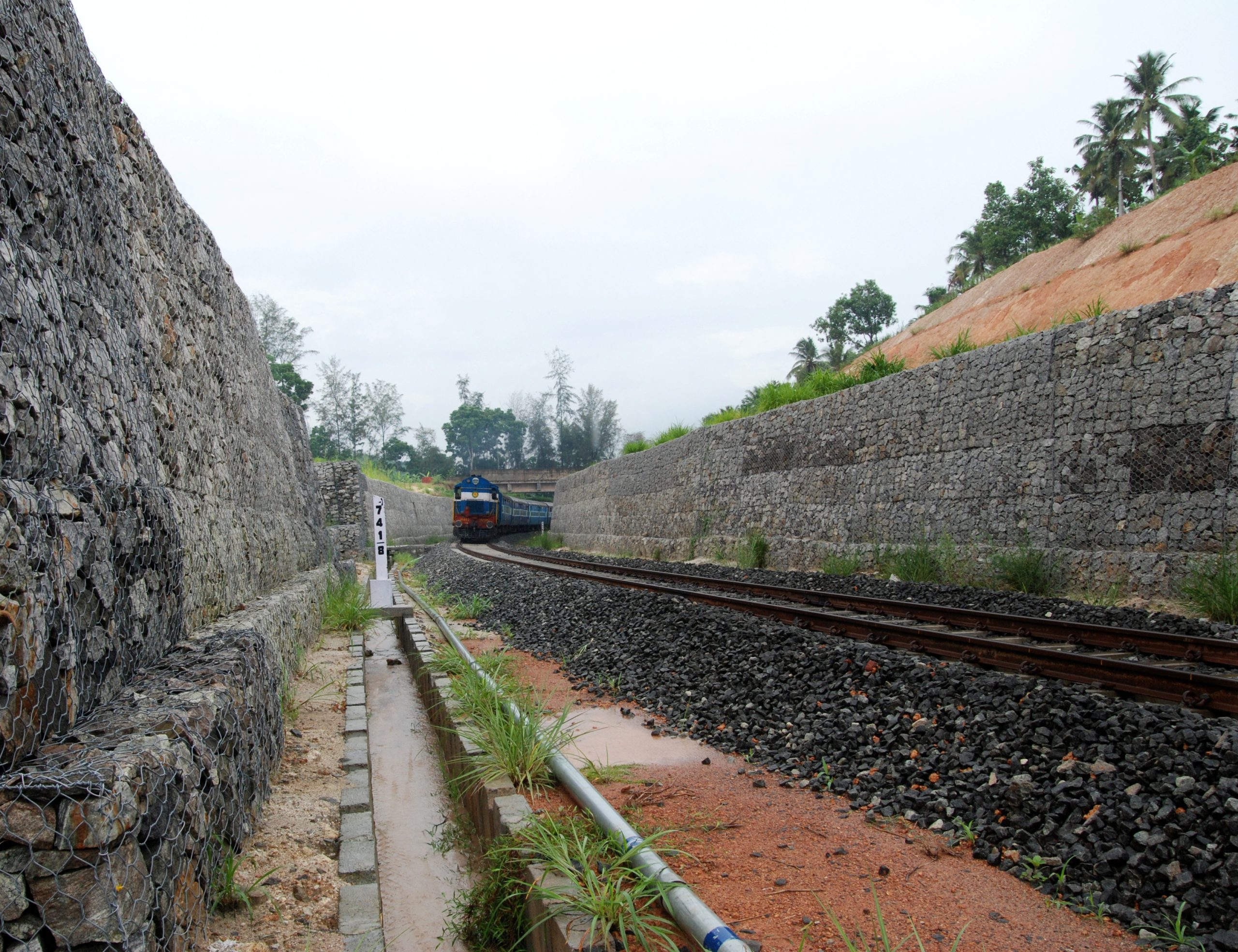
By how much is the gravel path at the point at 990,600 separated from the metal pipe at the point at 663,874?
5740 millimetres

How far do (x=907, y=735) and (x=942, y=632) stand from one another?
260 centimetres

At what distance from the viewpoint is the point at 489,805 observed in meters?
3.76

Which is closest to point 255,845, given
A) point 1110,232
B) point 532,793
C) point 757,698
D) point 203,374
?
point 532,793

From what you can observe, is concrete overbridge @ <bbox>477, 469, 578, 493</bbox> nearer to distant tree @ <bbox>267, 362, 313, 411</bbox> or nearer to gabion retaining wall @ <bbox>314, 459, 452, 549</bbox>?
distant tree @ <bbox>267, 362, 313, 411</bbox>

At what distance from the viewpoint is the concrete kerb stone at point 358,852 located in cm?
314

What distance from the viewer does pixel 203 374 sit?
6.04 metres

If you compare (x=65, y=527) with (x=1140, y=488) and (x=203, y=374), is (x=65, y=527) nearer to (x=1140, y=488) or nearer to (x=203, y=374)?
(x=203, y=374)

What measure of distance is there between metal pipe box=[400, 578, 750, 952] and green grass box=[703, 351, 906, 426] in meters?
13.5

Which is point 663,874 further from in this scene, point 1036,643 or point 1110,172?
point 1110,172

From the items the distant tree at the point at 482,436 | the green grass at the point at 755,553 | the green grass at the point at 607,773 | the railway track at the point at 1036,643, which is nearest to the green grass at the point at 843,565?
the green grass at the point at 755,553

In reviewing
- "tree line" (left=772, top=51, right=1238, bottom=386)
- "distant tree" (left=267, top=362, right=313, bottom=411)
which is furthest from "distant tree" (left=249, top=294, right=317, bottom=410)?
"tree line" (left=772, top=51, right=1238, bottom=386)

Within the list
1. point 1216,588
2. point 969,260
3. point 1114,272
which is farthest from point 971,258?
point 1216,588

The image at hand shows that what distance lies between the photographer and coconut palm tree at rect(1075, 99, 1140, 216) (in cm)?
4944

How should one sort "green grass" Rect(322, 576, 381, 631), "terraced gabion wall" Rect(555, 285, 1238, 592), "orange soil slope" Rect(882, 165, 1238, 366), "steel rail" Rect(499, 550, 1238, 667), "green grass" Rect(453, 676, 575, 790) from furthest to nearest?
"orange soil slope" Rect(882, 165, 1238, 366)
"green grass" Rect(322, 576, 381, 631)
"terraced gabion wall" Rect(555, 285, 1238, 592)
"steel rail" Rect(499, 550, 1238, 667)
"green grass" Rect(453, 676, 575, 790)
